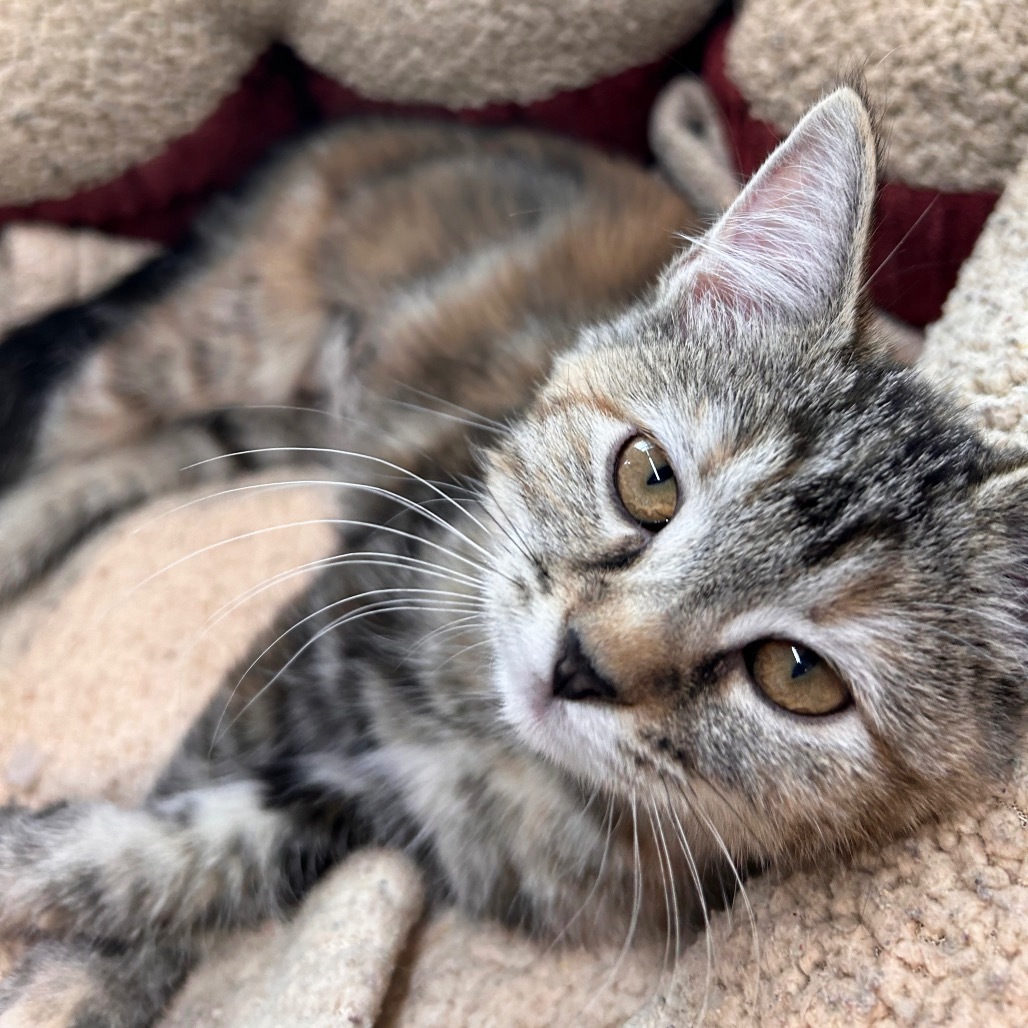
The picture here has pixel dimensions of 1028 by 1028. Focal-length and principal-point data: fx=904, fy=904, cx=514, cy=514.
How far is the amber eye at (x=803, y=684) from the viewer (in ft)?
2.46

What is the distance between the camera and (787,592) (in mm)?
731

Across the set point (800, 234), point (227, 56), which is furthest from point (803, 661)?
point (227, 56)

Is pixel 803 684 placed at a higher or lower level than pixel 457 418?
higher

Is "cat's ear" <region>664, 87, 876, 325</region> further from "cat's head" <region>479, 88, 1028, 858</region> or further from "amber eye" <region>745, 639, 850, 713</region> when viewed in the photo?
"amber eye" <region>745, 639, 850, 713</region>

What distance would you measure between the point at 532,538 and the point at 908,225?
782 millimetres

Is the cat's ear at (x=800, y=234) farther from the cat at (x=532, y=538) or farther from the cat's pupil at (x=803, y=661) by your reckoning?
the cat's pupil at (x=803, y=661)

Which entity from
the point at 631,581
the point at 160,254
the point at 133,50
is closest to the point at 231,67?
the point at 133,50

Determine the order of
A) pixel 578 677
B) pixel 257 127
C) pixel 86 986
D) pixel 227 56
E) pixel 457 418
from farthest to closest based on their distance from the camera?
pixel 257 127 → pixel 227 56 → pixel 457 418 → pixel 86 986 → pixel 578 677

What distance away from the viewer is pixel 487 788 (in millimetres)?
1004

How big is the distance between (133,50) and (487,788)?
1.16 metres

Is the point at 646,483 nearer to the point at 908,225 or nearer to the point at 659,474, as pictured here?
the point at 659,474

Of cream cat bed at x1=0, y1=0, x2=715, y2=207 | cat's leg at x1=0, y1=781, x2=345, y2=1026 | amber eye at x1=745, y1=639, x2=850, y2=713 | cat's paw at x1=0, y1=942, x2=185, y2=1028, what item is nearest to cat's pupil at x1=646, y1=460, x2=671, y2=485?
amber eye at x1=745, y1=639, x2=850, y2=713

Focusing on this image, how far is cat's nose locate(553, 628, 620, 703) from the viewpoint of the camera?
71 centimetres

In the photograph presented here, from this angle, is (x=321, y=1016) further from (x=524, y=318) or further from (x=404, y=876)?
(x=524, y=318)
